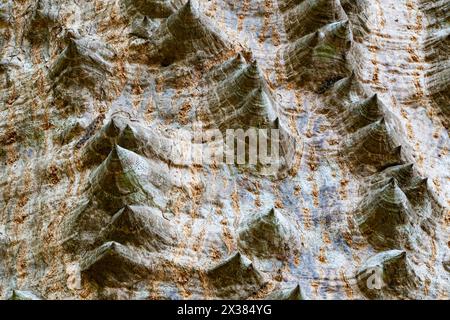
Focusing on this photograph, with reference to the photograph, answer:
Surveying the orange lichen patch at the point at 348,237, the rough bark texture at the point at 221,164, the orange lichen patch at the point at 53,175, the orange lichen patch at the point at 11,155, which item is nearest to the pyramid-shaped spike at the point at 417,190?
the rough bark texture at the point at 221,164

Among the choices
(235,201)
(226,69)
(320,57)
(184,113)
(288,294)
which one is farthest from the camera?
(320,57)

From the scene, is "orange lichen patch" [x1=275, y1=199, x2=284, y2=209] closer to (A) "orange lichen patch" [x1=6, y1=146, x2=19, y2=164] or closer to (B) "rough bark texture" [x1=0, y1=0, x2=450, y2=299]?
(B) "rough bark texture" [x1=0, y1=0, x2=450, y2=299]

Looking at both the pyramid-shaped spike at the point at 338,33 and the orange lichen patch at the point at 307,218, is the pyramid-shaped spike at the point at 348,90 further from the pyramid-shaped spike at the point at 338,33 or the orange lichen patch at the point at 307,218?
the orange lichen patch at the point at 307,218

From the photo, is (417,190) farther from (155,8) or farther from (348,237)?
(155,8)

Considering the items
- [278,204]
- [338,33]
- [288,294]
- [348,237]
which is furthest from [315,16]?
[288,294]
